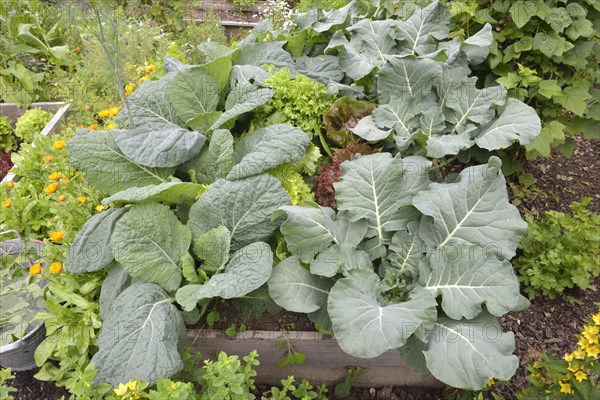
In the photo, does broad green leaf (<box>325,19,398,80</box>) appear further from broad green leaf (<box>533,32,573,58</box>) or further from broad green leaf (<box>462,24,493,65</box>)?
broad green leaf (<box>533,32,573,58</box>)

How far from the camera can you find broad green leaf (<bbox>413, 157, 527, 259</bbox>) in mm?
1840

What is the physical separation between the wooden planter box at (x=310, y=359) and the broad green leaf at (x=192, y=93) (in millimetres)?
1172

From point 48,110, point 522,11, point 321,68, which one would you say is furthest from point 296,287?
point 48,110

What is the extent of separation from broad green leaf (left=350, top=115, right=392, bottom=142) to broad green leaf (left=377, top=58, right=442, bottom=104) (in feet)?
0.69

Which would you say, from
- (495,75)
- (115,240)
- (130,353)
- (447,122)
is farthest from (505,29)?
(130,353)

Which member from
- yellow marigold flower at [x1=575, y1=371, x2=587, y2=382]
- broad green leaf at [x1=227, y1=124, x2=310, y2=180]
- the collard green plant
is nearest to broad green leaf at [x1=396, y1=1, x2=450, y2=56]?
the collard green plant

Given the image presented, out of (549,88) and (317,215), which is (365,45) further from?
(317,215)

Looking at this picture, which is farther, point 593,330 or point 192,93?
point 192,93

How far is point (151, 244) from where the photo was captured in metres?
1.95

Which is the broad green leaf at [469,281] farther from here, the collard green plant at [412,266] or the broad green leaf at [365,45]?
the broad green leaf at [365,45]

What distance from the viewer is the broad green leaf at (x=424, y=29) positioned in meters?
2.72

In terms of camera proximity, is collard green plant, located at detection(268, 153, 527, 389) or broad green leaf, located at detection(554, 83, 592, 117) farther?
broad green leaf, located at detection(554, 83, 592, 117)

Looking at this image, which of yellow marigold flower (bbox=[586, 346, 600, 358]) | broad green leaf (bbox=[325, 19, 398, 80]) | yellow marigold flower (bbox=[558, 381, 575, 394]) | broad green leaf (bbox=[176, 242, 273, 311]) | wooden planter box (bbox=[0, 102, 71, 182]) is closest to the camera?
yellow marigold flower (bbox=[586, 346, 600, 358])

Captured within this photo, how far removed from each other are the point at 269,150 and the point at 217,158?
0.29m
